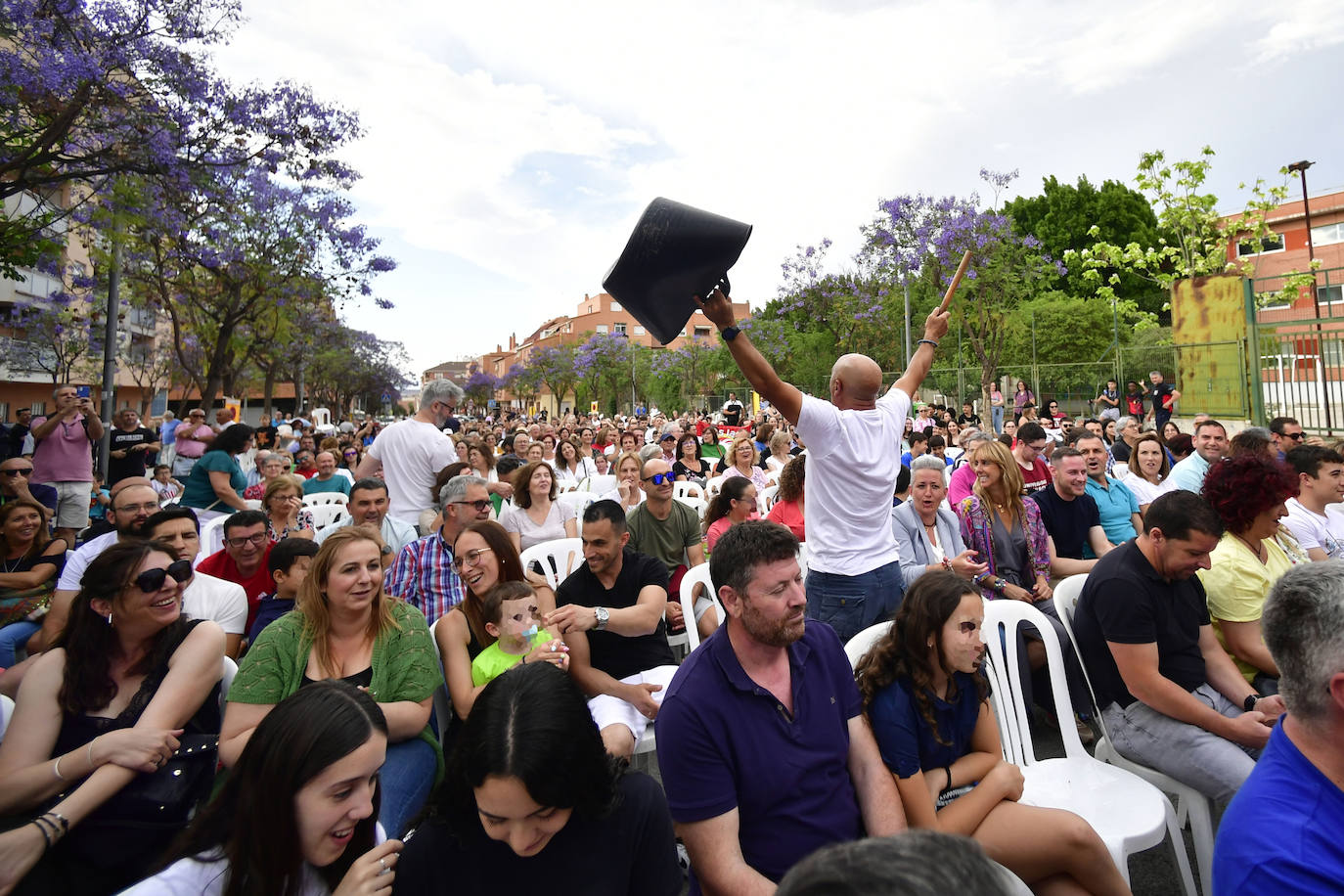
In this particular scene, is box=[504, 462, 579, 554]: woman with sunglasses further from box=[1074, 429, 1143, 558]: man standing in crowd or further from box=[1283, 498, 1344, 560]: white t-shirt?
box=[1283, 498, 1344, 560]: white t-shirt

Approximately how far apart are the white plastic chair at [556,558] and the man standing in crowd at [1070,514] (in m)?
3.16

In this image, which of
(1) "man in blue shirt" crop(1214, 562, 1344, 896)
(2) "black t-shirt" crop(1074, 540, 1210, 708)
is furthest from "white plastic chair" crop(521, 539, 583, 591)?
(1) "man in blue shirt" crop(1214, 562, 1344, 896)

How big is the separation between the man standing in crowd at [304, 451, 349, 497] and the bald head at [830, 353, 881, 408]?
5.61 metres

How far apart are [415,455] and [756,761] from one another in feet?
15.2

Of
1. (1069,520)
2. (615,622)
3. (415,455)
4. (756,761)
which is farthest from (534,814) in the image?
(415,455)

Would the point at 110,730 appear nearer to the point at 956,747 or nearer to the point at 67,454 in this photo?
the point at 956,747

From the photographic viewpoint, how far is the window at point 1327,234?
1264 inches

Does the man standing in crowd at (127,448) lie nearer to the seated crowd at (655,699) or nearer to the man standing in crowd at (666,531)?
the seated crowd at (655,699)

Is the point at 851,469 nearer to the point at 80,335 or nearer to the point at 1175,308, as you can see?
the point at 1175,308

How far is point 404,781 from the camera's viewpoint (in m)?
2.60

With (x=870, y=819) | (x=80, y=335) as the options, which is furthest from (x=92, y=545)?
(x=80, y=335)

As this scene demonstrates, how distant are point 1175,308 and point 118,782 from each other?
1607 cm

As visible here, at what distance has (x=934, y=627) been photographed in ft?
7.90

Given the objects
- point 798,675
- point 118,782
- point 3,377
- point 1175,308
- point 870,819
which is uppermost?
point 3,377
